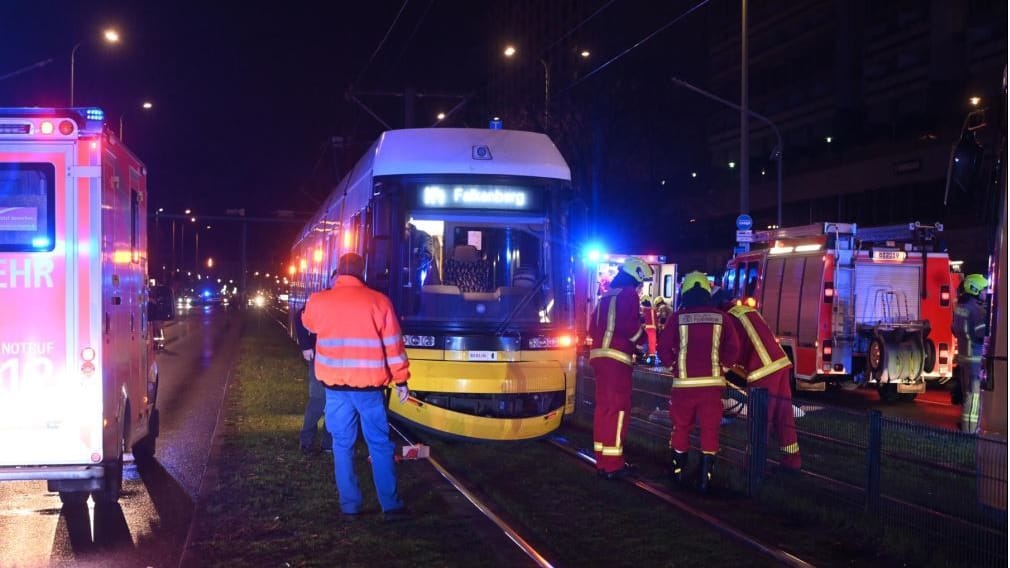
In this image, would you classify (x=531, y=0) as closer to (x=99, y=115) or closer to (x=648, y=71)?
(x=648, y=71)

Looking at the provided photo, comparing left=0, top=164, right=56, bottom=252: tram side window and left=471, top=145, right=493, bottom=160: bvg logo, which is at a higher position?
left=471, top=145, right=493, bottom=160: bvg logo

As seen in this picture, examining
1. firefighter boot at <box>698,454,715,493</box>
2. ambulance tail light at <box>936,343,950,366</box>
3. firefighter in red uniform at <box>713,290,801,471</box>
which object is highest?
firefighter in red uniform at <box>713,290,801,471</box>

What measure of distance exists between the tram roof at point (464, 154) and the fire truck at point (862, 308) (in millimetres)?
6787

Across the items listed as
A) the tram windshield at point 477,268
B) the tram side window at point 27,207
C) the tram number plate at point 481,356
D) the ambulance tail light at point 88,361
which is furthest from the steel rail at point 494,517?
the tram side window at point 27,207

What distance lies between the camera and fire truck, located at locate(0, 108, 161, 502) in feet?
23.0

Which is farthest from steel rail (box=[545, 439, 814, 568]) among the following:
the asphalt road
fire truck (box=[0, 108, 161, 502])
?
fire truck (box=[0, 108, 161, 502])

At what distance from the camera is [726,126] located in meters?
59.5

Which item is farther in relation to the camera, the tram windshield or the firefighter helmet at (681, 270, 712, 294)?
the tram windshield

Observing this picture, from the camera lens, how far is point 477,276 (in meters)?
10.9

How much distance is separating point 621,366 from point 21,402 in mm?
5070

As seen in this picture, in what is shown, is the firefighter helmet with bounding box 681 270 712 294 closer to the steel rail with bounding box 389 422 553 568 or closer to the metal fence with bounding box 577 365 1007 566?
the metal fence with bounding box 577 365 1007 566

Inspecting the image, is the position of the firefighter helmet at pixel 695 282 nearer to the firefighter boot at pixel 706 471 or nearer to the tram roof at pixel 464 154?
the firefighter boot at pixel 706 471

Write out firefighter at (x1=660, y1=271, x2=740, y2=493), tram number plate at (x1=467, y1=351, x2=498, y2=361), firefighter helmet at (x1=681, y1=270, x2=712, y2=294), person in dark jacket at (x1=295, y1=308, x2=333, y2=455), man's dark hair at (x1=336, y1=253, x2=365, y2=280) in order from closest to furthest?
man's dark hair at (x1=336, y1=253, x2=365, y2=280), firefighter at (x1=660, y1=271, x2=740, y2=493), firefighter helmet at (x1=681, y1=270, x2=712, y2=294), tram number plate at (x1=467, y1=351, x2=498, y2=361), person in dark jacket at (x1=295, y1=308, x2=333, y2=455)

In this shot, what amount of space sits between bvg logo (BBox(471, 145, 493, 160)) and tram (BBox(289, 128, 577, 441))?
20 millimetres
